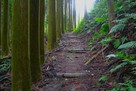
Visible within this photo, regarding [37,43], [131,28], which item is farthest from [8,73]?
[131,28]

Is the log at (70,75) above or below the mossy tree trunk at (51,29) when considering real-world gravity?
below

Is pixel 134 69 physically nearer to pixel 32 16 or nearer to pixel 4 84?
pixel 32 16

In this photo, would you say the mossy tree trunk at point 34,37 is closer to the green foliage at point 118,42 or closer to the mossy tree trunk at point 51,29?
the green foliage at point 118,42

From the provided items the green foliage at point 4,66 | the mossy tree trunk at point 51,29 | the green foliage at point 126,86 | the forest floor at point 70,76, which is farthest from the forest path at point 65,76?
the mossy tree trunk at point 51,29

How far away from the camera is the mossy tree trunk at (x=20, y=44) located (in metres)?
4.18

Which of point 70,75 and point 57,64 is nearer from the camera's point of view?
point 70,75

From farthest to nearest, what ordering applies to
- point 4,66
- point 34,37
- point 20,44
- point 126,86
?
point 4,66
point 34,37
point 126,86
point 20,44

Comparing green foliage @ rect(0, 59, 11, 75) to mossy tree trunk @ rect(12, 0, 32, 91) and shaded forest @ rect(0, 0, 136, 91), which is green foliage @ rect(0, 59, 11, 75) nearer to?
shaded forest @ rect(0, 0, 136, 91)

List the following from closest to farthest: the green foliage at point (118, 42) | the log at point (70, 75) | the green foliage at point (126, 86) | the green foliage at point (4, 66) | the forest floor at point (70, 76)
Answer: the green foliage at point (126, 86) < the forest floor at point (70, 76) < the log at point (70, 75) < the green foliage at point (118, 42) < the green foliage at point (4, 66)

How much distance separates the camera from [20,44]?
168 inches

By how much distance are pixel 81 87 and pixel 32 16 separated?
92.7 inches

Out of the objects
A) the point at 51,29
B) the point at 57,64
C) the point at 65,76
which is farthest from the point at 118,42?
the point at 51,29

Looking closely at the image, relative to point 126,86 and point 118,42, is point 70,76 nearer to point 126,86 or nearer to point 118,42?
point 118,42

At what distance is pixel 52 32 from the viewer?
11.0m
